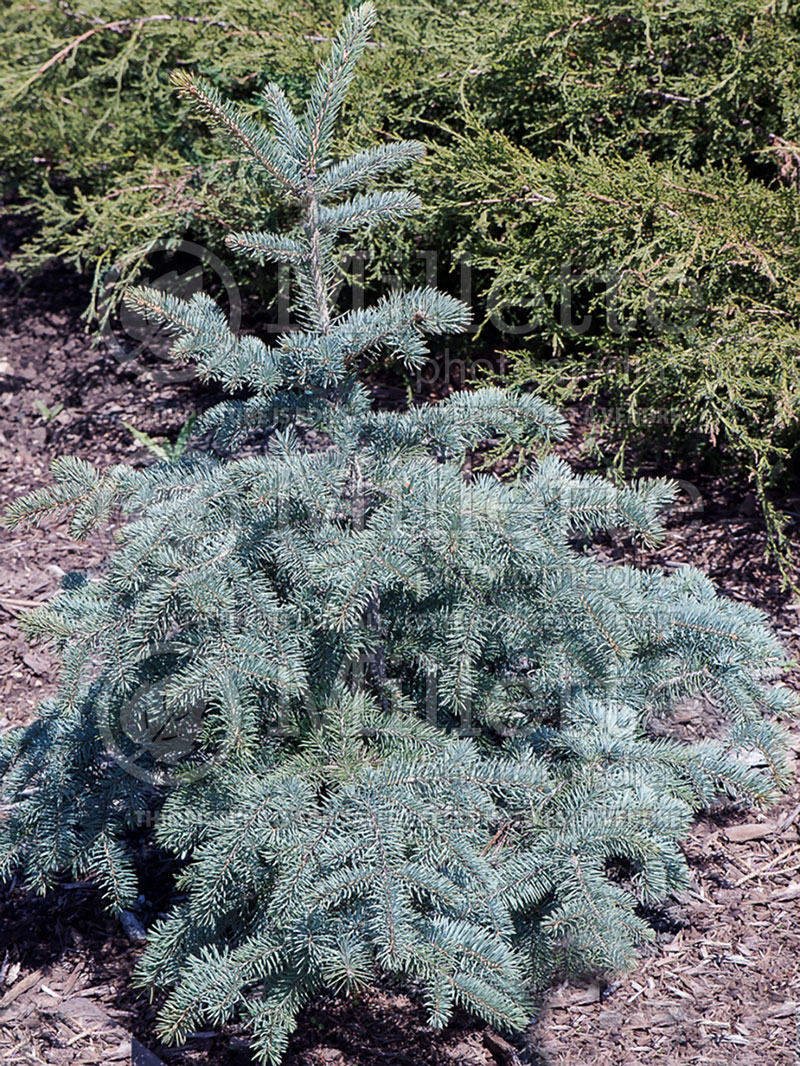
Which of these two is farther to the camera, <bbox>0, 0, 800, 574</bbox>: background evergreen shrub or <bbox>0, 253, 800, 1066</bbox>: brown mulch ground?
<bbox>0, 0, 800, 574</bbox>: background evergreen shrub

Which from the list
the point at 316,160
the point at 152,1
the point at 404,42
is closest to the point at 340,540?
the point at 316,160

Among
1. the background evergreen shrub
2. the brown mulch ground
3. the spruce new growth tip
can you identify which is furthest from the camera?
the background evergreen shrub

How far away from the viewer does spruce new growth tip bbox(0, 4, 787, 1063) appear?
1816 millimetres

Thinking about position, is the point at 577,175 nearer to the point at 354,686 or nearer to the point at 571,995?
the point at 354,686

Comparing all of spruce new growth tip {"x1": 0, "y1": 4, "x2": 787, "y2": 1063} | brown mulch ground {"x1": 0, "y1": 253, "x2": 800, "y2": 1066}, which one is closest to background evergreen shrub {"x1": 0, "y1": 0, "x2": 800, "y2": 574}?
brown mulch ground {"x1": 0, "y1": 253, "x2": 800, "y2": 1066}

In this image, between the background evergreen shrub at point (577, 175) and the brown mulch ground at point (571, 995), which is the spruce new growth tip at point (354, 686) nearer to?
the brown mulch ground at point (571, 995)

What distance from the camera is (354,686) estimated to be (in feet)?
6.97

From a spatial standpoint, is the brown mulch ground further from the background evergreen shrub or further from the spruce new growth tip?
the background evergreen shrub

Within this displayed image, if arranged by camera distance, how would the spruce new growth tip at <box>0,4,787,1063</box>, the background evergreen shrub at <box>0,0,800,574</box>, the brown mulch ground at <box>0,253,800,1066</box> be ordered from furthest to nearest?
the background evergreen shrub at <box>0,0,800,574</box>, the brown mulch ground at <box>0,253,800,1066</box>, the spruce new growth tip at <box>0,4,787,1063</box>

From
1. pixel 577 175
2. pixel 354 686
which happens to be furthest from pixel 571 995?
pixel 577 175

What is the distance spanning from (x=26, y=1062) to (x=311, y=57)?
3.14 metres

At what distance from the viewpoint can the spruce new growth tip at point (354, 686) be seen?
182cm

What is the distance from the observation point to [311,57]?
3.56m

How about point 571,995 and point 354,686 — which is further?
point 571,995
